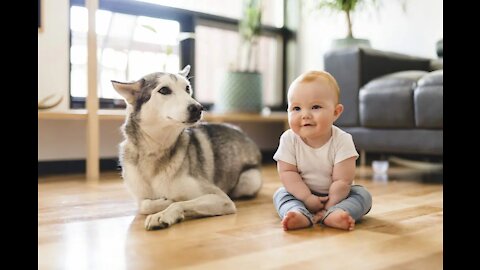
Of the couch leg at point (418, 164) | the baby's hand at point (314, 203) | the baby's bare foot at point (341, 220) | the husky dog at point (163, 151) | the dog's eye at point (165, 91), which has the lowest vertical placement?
the couch leg at point (418, 164)

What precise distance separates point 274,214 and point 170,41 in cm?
229

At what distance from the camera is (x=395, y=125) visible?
275 cm

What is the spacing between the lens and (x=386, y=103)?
2.76 meters

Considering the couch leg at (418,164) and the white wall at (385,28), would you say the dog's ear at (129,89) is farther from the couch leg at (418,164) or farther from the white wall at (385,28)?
the white wall at (385,28)

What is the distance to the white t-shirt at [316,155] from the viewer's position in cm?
156

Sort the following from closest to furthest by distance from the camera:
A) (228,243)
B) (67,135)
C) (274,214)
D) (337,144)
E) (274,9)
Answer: (228,243) → (337,144) → (274,214) → (67,135) → (274,9)

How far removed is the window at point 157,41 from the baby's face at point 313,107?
6.06 ft

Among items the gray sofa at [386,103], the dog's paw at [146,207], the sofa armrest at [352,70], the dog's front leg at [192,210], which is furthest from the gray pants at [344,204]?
the sofa armrest at [352,70]

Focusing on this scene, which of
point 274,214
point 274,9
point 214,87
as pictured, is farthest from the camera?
point 274,9

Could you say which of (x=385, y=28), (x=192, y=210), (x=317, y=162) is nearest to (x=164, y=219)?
(x=192, y=210)
